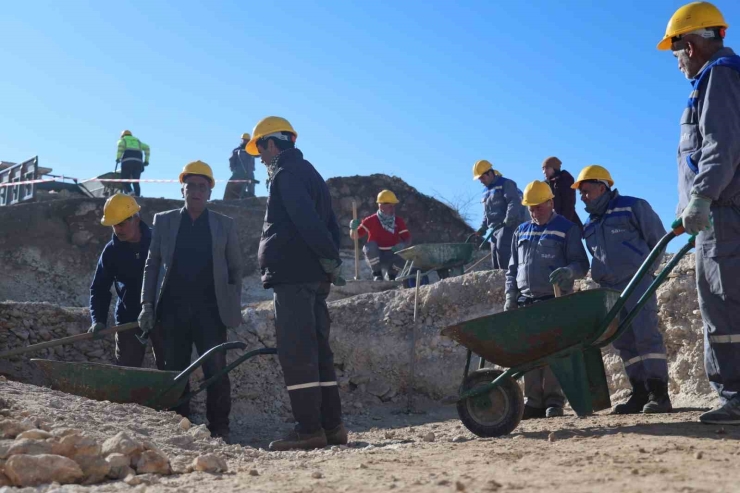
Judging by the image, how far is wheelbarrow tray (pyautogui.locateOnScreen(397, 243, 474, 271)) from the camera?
9.34 metres

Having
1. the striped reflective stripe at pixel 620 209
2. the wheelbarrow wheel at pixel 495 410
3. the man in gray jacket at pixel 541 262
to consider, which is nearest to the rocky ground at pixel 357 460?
the wheelbarrow wheel at pixel 495 410

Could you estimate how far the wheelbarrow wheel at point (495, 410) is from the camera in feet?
14.5

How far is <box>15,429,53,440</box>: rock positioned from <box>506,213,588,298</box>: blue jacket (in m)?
3.42

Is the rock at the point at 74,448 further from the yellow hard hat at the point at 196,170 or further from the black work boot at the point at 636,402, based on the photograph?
the black work boot at the point at 636,402

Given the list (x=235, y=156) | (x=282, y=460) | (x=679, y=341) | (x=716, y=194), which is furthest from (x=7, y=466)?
(x=235, y=156)

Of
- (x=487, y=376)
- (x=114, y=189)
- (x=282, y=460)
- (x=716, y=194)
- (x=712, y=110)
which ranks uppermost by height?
(x=114, y=189)

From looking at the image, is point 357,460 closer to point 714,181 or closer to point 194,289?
point 714,181

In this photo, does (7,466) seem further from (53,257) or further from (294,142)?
(53,257)

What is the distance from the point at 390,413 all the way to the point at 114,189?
36.7 ft

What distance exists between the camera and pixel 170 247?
5.87m

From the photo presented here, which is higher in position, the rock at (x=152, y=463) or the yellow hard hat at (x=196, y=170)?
the yellow hard hat at (x=196, y=170)

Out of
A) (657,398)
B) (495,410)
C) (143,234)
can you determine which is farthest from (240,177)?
(495,410)

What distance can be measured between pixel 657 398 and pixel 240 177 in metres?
13.3

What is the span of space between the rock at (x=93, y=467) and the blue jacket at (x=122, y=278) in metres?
3.15
